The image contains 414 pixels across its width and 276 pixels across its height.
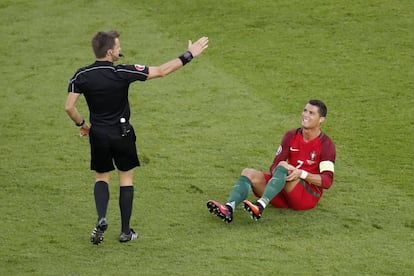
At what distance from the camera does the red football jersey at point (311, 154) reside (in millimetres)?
8211

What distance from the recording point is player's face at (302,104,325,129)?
829 cm

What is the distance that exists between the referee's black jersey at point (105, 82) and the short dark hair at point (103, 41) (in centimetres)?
10

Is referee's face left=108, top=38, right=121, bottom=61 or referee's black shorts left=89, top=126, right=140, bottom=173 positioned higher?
referee's face left=108, top=38, right=121, bottom=61

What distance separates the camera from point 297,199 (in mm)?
8352

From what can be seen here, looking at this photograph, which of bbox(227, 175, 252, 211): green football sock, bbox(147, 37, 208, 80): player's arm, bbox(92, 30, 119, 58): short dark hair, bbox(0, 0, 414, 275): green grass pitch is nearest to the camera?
bbox(92, 30, 119, 58): short dark hair

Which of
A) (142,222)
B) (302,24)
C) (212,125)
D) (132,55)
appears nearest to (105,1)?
(132,55)

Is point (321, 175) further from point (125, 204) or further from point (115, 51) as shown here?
point (115, 51)

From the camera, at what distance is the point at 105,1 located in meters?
14.1

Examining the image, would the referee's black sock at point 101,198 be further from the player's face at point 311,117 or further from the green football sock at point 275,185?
the player's face at point 311,117

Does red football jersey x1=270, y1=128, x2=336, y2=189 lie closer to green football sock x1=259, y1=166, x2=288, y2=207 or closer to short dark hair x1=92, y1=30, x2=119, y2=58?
green football sock x1=259, y1=166, x2=288, y2=207

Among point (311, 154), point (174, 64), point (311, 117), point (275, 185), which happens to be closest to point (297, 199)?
point (275, 185)

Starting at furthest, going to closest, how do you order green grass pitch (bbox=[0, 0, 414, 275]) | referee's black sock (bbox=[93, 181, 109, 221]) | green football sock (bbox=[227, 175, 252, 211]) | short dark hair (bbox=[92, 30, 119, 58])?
green football sock (bbox=[227, 175, 252, 211]), referee's black sock (bbox=[93, 181, 109, 221]), green grass pitch (bbox=[0, 0, 414, 275]), short dark hair (bbox=[92, 30, 119, 58])

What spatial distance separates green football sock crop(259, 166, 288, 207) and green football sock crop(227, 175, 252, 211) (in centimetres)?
21

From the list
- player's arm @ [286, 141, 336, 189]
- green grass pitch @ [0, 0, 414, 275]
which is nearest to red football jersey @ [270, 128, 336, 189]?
player's arm @ [286, 141, 336, 189]
